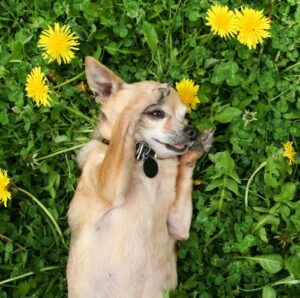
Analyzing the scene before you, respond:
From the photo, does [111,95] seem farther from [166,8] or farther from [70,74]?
[166,8]

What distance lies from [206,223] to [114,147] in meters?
1.05

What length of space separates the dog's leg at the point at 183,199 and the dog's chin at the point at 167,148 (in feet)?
0.33

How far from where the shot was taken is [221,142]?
165 inches

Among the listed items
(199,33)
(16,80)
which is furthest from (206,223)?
(16,80)

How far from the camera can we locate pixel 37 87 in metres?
3.84

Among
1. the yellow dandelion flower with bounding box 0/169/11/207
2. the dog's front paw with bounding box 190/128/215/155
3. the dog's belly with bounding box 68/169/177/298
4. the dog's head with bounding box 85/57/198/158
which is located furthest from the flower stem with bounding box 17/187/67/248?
the dog's front paw with bounding box 190/128/215/155

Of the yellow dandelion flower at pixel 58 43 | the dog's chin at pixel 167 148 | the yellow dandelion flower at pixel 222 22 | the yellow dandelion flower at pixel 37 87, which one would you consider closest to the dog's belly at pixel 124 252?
the dog's chin at pixel 167 148

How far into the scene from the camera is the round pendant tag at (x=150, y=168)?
3.49 meters

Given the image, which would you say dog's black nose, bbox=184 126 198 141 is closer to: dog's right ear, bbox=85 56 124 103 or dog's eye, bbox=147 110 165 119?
dog's eye, bbox=147 110 165 119

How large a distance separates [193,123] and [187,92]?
240mm

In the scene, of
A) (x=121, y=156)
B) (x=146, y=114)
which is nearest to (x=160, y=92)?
(x=146, y=114)

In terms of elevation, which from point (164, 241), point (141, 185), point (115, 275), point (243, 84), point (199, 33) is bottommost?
point (115, 275)

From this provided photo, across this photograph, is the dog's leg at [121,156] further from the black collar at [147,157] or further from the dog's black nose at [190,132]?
the dog's black nose at [190,132]

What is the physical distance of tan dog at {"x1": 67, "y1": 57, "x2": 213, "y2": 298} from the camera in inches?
130
